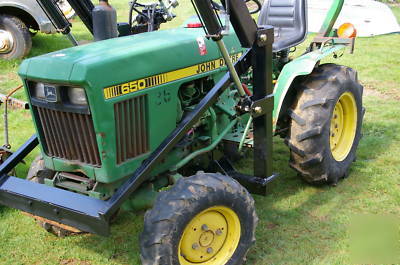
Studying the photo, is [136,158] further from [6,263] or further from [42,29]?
[42,29]

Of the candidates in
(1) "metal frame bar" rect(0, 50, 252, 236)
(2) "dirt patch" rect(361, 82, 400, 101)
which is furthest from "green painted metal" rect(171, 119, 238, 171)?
(2) "dirt patch" rect(361, 82, 400, 101)

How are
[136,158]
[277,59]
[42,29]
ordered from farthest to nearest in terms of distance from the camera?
[42,29] → [277,59] → [136,158]

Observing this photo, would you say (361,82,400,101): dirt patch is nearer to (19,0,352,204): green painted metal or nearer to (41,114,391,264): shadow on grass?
(41,114,391,264): shadow on grass

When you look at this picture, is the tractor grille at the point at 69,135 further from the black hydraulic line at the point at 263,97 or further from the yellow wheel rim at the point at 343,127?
the yellow wheel rim at the point at 343,127

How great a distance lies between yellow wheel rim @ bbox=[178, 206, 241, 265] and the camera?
9.90 feet

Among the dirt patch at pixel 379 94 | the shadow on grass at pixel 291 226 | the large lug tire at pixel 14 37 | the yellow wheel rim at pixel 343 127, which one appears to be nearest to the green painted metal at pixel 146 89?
the shadow on grass at pixel 291 226

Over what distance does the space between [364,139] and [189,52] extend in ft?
9.49

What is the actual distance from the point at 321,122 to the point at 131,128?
161 cm

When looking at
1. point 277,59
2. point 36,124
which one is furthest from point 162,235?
point 277,59

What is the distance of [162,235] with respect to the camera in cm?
279

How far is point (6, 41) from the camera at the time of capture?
29.2 ft

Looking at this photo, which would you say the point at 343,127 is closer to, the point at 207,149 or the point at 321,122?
the point at 321,122

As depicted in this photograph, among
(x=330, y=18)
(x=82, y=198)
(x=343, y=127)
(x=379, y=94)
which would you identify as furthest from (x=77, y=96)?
(x=379, y=94)

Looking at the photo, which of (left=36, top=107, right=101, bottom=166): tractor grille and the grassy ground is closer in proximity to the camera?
(left=36, top=107, right=101, bottom=166): tractor grille
